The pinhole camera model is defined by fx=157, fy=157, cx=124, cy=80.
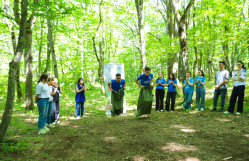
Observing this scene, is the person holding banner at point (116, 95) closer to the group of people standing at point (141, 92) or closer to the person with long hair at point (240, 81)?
the group of people standing at point (141, 92)

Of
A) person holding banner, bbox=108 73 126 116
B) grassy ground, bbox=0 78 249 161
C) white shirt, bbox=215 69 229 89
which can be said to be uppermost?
white shirt, bbox=215 69 229 89

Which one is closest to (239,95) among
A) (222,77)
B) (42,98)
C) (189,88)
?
(222,77)

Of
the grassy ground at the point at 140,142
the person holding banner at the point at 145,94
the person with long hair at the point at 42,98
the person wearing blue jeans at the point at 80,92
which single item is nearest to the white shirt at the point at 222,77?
the grassy ground at the point at 140,142

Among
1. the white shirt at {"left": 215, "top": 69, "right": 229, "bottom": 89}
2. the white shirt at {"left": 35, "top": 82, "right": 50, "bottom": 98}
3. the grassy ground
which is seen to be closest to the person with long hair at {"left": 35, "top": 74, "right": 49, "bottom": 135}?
the white shirt at {"left": 35, "top": 82, "right": 50, "bottom": 98}

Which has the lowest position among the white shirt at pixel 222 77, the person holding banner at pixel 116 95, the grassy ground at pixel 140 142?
the grassy ground at pixel 140 142

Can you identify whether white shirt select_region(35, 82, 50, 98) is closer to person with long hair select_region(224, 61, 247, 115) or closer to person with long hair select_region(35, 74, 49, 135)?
person with long hair select_region(35, 74, 49, 135)

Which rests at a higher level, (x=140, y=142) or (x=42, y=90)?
(x=42, y=90)

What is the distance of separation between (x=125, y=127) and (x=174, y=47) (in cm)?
743

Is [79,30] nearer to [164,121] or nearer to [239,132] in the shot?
[164,121]

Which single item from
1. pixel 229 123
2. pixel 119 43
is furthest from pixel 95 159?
pixel 119 43

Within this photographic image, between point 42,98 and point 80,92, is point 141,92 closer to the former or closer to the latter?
point 80,92

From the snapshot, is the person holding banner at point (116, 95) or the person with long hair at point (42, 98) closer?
the person with long hair at point (42, 98)

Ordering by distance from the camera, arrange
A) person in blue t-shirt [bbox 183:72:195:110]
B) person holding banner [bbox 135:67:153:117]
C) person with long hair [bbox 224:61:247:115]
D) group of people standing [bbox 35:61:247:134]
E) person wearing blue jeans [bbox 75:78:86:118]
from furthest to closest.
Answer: person in blue t-shirt [bbox 183:72:195:110] < person wearing blue jeans [bbox 75:78:86:118] < person holding banner [bbox 135:67:153:117] < person with long hair [bbox 224:61:247:115] < group of people standing [bbox 35:61:247:134]

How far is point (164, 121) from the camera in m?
5.90
